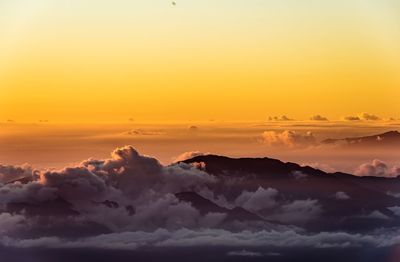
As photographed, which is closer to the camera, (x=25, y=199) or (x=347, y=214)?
(x=25, y=199)

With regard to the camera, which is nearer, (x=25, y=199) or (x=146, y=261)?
(x=25, y=199)

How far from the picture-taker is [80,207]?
6.94m

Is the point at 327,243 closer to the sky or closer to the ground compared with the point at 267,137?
closer to the ground

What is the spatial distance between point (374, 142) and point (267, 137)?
39.7 inches

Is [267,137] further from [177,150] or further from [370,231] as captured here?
[370,231]

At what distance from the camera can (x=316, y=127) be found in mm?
7031

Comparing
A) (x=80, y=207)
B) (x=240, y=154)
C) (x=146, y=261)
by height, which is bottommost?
(x=146, y=261)

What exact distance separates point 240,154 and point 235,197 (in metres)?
0.41

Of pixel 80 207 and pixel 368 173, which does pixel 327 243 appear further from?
pixel 80 207

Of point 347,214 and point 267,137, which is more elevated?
point 267,137

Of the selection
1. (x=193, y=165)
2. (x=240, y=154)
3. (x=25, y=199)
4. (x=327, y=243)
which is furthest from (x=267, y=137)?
(x=25, y=199)

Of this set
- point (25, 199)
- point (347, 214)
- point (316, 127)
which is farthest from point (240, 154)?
point (25, 199)

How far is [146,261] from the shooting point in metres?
7.18

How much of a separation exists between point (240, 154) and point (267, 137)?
293 mm
